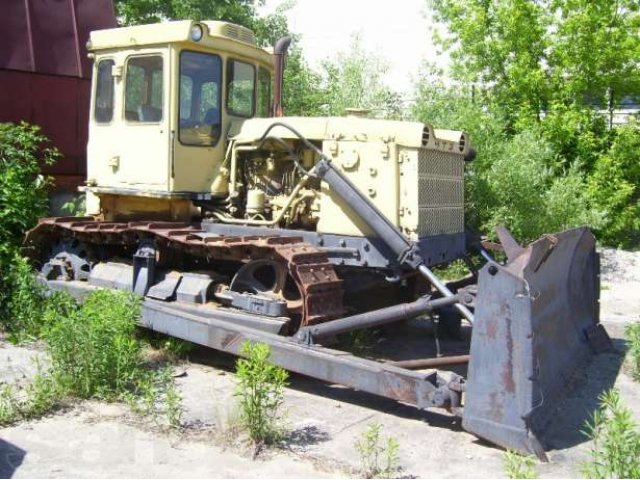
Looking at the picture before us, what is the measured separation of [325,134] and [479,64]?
9.31m

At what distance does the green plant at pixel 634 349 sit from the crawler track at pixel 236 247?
9.48 feet

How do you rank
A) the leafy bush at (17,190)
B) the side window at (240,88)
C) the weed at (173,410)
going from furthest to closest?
the leafy bush at (17,190), the side window at (240,88), the weed at (173,410)

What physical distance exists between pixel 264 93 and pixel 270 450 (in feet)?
15.1

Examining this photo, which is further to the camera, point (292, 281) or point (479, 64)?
point (479, 64)

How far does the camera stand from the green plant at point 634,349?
7.13m

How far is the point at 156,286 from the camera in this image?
7383 millimetres

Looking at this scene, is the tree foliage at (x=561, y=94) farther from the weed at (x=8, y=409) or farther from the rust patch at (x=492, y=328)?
the weed at (x=8, y=409)

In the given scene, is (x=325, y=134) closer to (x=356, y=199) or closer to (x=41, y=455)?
(x=356, y=199)

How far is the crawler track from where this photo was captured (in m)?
6.29

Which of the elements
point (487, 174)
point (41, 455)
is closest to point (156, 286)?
point (41, 455)

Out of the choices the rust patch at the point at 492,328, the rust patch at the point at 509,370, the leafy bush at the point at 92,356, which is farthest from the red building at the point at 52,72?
the rust patch at the point at 509,370

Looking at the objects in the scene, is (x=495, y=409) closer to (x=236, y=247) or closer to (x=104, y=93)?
(x=236, y=247)

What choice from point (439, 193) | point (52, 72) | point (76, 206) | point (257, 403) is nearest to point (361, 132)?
point (439, 193)

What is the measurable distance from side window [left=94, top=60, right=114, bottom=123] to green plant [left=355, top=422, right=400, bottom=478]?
4863 mm
